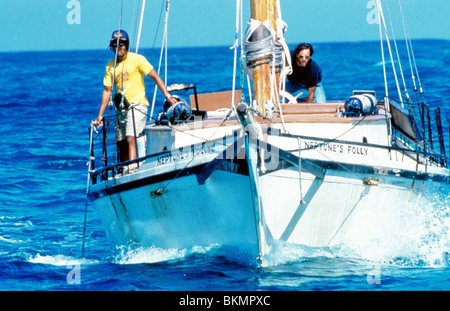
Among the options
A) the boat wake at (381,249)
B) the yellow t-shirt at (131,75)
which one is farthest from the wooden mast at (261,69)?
the boat wake at (381,249)

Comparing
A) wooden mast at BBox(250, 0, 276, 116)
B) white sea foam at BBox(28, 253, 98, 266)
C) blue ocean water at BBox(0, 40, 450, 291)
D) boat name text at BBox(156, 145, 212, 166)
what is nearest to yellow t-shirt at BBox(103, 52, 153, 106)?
boat name text at BBox(156, 145, 212, 166)

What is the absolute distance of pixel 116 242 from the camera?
1176 centimetres

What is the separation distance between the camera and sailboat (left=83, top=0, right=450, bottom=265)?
10.1 m

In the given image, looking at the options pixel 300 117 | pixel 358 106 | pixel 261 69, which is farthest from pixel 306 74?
pixel 261 69

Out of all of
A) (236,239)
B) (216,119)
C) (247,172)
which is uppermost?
(216,119)

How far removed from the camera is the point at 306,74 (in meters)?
13.3

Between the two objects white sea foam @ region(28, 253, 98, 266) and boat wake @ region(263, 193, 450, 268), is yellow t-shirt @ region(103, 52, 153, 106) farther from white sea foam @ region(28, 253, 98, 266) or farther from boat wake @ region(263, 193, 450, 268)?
boat wake @ region(263, 193, 450, 268)

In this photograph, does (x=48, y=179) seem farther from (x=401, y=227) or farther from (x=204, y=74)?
(x=204, y=74)

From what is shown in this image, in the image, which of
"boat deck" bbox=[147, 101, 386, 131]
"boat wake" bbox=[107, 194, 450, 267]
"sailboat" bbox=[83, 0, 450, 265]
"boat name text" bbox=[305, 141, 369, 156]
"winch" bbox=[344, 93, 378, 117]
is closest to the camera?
"sailboat" bbox=[83, 0, 450, 265]

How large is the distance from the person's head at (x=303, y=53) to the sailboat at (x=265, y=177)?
4.58ft

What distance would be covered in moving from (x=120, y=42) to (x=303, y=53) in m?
3.07

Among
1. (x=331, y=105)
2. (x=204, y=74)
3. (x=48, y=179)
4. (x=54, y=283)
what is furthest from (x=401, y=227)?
(x=204, y=74)

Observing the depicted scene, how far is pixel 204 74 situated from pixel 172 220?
4420 cm
